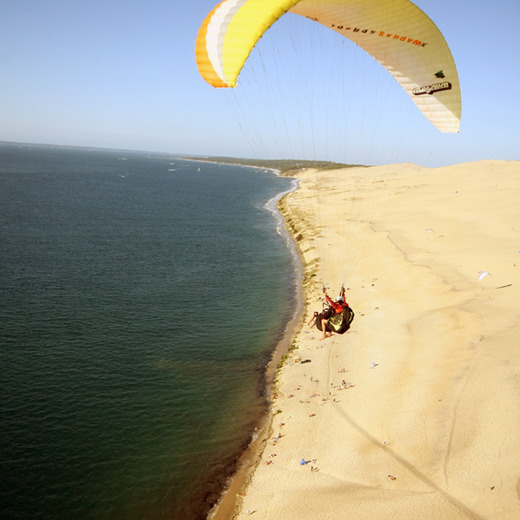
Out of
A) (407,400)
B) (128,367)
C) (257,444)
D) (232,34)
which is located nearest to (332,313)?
(407,400)

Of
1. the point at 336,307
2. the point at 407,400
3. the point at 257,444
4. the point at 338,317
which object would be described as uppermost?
the point at 336,307

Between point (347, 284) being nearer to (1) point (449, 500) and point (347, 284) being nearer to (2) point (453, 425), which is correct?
(2) point (453, 425)

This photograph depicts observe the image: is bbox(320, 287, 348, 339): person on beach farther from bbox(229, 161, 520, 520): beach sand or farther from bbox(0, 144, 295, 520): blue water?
bbox(0, 144, 295, 520): blue water

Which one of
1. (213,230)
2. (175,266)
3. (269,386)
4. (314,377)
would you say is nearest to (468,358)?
(314,377)

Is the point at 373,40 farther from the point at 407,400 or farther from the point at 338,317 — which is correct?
the point at 407,400

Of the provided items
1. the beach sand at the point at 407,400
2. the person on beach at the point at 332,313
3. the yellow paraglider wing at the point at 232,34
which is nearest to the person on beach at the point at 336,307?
the person on beach at the point at 332,313

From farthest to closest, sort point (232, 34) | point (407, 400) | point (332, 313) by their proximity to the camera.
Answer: point (407, 400), point (332, 313), point (232, 34)

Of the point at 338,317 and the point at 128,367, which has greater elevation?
the point at 338,317
